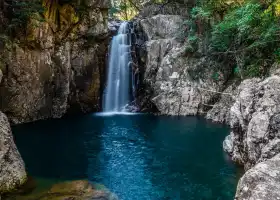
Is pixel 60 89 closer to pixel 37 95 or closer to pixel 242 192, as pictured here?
pixel 37 95

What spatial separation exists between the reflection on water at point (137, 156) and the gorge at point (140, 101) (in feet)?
0.21

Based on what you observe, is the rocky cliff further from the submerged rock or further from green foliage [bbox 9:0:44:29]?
the submerged rock

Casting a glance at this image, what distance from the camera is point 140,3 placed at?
117 feet

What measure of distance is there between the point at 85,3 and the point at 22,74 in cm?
731

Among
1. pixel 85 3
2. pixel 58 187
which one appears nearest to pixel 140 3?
pixel 85 3

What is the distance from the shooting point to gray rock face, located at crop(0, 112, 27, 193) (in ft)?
26.8

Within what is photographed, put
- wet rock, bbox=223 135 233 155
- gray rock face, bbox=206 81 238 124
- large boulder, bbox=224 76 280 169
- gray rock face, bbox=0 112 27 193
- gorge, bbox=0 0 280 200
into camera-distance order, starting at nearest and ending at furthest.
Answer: large boulder, bbox=224 76 280 169 < gray rock face, bbox=0 112 27 193 < gorge, bbox=0 0 280 200 < wet rock, bbox=223 135 233 155 < gray rock face, bbox=206 81 238 124

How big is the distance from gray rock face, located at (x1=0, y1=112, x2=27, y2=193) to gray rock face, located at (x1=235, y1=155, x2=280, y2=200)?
6906 mm

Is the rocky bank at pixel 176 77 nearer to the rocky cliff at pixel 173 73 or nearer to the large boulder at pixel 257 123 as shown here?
the rocky cliff at pixel 173 73

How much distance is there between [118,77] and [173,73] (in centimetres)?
486

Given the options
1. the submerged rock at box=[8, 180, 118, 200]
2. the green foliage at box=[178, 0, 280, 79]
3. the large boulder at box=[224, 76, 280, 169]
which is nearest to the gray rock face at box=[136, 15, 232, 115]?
the green foliage at box=[178, 0, 280, 79]

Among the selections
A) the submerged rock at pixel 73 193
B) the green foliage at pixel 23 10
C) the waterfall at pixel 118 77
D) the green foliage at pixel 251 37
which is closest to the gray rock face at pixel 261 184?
the submerged rock at pixel 73 193

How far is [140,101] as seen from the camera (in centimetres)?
2366

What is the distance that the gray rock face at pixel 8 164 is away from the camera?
8172 millimetres
